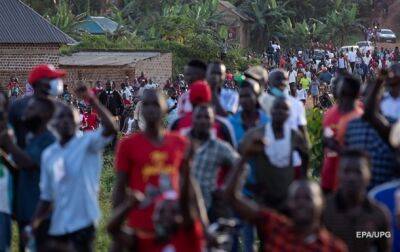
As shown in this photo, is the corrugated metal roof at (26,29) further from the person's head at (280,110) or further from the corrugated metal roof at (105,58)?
the person's head at (280,110)

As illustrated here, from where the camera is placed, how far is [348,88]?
906cm

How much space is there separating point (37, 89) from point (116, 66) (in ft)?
105

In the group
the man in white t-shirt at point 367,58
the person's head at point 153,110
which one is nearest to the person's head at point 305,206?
the person's head at point 153,110

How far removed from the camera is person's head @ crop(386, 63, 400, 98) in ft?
30.8

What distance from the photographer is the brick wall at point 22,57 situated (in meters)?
41.4

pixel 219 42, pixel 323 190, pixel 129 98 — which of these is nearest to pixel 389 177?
pixel 323 190

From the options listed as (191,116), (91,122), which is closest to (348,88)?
(191,116)

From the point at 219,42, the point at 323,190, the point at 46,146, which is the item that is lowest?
the point at 219,42

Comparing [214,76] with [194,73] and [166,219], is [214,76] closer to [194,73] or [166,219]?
[194,73]

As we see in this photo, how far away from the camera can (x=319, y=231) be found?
6375 mm

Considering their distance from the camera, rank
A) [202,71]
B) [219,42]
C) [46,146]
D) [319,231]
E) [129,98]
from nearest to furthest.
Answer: [319,231], [46,146], [202,71], [129,98], [219,42]

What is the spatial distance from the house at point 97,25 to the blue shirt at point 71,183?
150 feet

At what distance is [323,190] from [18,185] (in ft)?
7.68

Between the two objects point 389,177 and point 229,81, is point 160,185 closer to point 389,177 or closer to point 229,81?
point 389,177
